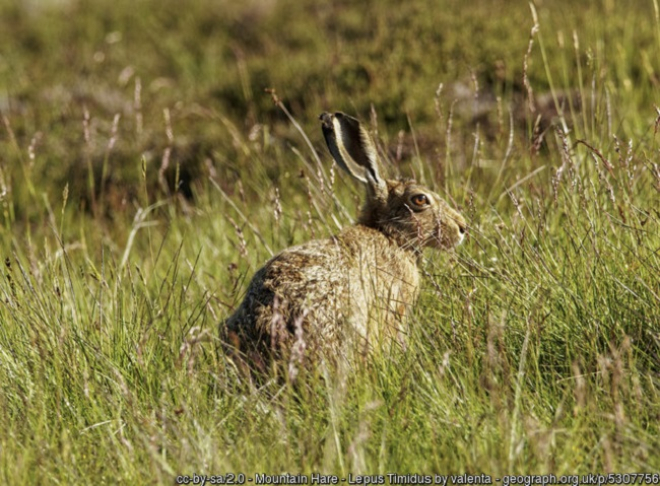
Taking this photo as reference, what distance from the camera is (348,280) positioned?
14.1 feet

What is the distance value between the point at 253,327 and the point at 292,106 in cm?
615

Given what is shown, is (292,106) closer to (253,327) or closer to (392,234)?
(392,234)

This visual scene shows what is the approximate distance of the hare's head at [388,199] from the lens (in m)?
5.10

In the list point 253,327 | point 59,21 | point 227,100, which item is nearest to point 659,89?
point 253,327

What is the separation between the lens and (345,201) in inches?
245

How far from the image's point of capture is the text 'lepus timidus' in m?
3.94

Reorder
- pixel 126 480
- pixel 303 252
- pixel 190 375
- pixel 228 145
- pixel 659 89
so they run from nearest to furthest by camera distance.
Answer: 1. pixel 126 480
2. pixel 190 375
3. pixel 303 252
4. pixel 659 89
5. pixel 228 145

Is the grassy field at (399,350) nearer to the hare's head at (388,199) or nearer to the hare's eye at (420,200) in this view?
the hare's head at (388,199)

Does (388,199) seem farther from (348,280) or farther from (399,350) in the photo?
(399,350)

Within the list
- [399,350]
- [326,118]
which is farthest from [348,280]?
[326,118]

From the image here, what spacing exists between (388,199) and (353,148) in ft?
1.27

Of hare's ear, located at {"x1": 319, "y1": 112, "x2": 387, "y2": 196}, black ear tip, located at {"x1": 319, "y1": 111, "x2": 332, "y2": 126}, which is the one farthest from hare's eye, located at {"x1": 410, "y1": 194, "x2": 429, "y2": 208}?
black ear tip, located at {"x1": 319, "y1": 111, "x2": 332, "y2": 126}

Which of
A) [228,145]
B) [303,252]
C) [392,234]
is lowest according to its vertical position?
[228,145]

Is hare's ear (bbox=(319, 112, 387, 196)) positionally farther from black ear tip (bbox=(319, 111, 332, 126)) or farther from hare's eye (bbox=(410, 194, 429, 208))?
hare's eye (bbox=(410, 194, 429, 208))
